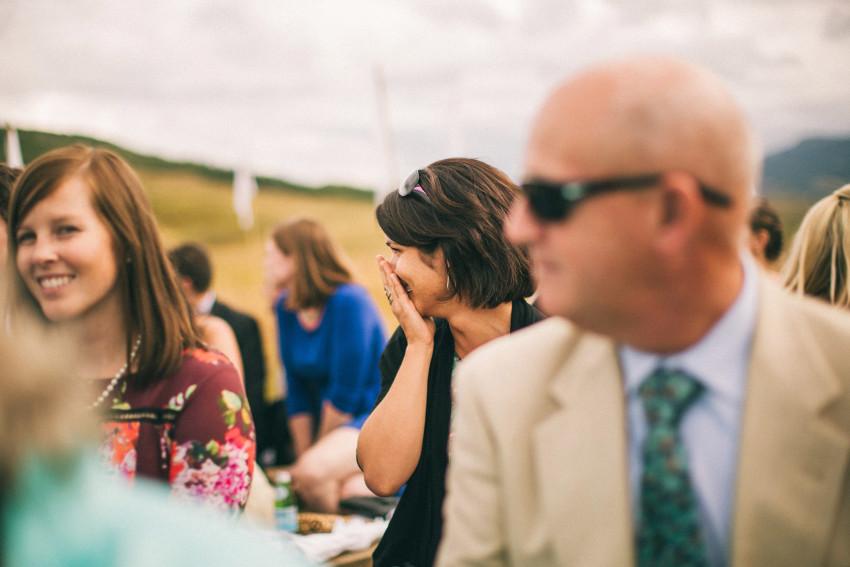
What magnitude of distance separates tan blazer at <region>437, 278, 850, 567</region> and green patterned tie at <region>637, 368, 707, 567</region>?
0.04 m

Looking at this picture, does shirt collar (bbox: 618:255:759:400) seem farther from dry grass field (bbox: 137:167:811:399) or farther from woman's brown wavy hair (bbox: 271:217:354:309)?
dry grass field (bbox: 137:167:811:399)

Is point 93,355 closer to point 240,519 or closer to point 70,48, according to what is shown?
point 240,519

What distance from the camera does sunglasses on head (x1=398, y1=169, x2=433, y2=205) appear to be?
2.20 m

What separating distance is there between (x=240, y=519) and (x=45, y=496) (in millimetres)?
1473

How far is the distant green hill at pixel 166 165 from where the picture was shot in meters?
6.17

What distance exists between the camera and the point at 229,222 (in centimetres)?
869

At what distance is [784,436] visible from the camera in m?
1.11

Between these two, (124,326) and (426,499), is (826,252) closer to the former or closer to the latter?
(426,499)

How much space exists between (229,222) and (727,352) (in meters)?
8.27

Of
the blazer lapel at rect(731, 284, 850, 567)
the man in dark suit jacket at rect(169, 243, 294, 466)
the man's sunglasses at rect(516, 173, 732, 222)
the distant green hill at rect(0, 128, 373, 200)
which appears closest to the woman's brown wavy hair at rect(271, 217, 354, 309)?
the man in dark suit jacket at rect(169, 243, 294, 466)

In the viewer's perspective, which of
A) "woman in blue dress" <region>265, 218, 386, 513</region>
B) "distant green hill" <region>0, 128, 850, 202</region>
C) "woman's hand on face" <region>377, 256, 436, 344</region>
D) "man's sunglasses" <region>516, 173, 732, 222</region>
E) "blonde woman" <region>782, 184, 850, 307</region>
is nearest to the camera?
"man's sunglasses" <region>516, 173, 732, 222</region>

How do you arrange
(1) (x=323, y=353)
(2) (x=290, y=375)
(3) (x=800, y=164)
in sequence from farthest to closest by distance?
(3) (x=800, y=164) < (2) (x=290, y=375) < (1) (x=323, y=353)

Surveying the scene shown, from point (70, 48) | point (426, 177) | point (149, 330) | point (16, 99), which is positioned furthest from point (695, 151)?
point (70, 48)

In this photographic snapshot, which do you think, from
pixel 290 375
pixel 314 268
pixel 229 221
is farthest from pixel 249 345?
pixel 229 221
